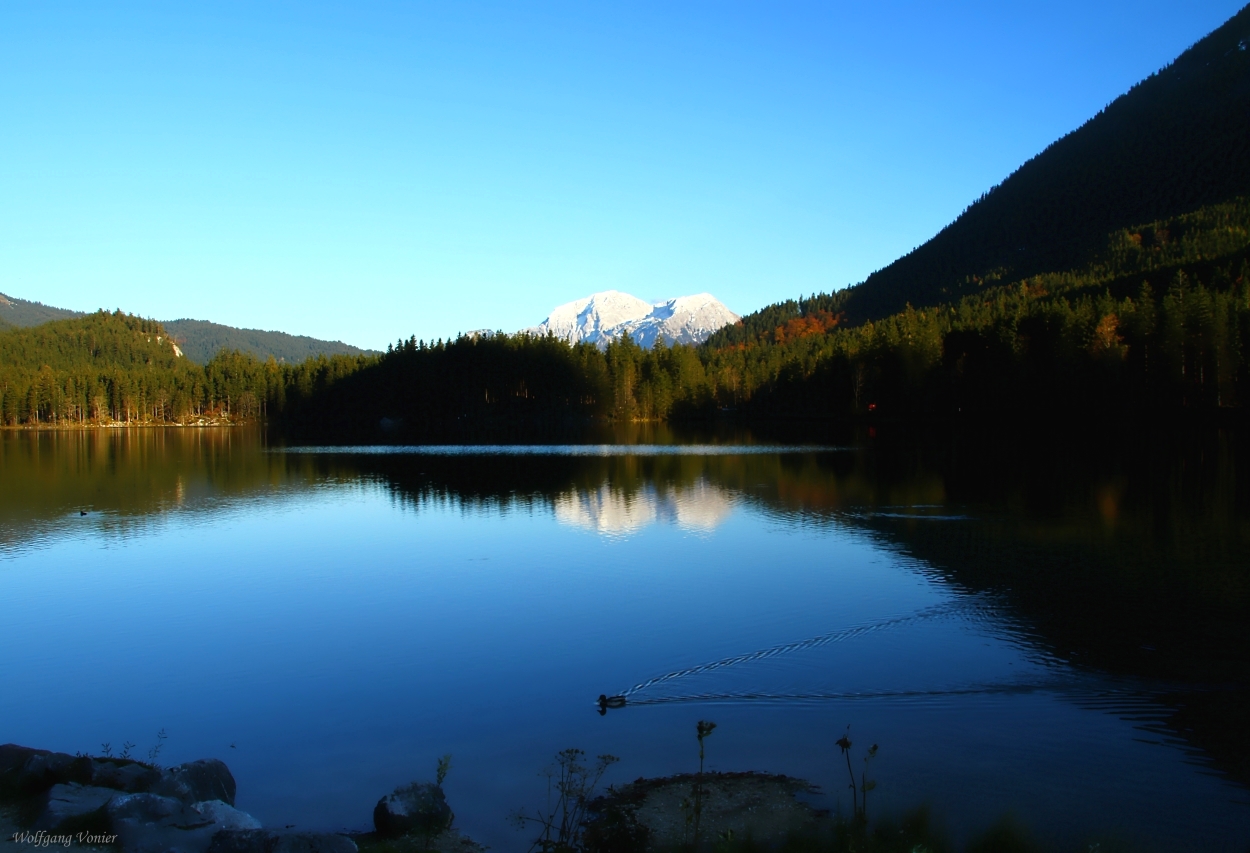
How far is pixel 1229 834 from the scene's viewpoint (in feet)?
28.6

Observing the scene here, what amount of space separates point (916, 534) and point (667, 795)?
19.4 metres

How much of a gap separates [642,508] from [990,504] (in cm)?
1331


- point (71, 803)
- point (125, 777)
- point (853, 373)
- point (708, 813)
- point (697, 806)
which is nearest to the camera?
point (697, 806)

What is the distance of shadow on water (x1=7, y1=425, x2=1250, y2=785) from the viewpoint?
580 inches

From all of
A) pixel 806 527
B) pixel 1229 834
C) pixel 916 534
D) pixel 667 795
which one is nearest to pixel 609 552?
pixel 806 527

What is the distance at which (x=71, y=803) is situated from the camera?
839 centimetres

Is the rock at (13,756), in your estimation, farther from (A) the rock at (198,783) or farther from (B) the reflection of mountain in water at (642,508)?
(B) the reflection of mountain in water at (642,508)

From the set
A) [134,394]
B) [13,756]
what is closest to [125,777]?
[13,756]

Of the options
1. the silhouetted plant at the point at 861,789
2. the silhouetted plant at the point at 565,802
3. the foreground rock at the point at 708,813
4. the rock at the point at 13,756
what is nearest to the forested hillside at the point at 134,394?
the rock at the point at 13,756

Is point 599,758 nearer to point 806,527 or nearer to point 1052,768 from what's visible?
point 1052,768

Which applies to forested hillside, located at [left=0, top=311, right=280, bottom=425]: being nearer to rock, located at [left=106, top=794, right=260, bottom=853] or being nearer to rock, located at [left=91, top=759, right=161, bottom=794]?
rock, located at [left=91, top=759, right=161, bottom=794]

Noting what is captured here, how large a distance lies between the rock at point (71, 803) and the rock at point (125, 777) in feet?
0.35

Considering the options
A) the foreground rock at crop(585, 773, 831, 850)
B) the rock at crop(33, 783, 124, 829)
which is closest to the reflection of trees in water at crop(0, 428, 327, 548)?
the rock at crop(33, 783, 124, 829)

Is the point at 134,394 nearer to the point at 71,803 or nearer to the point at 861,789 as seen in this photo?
the point at 71,803
